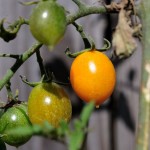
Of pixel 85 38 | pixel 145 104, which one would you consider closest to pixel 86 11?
pixel 85 38

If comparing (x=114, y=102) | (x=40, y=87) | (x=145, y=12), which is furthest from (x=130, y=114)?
(x=145, y=12)

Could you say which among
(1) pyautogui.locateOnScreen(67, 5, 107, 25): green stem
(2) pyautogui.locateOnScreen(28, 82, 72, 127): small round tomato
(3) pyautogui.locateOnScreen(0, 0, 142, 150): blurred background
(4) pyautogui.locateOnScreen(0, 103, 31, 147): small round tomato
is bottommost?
(3) pyautogui.locateOnScreen(0, 0, 142, 150): blurred background

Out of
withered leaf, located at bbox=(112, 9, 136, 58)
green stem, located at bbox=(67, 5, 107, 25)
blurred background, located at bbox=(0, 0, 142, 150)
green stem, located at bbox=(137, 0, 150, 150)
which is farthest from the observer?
blurred background, located at bbox=(0, 0, 142, 150)

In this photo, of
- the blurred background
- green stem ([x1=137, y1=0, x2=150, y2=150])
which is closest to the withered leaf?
green stem ([x1=137, y1=0, x2=150, y2=150])

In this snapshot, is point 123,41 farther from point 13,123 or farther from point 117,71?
point 117,71

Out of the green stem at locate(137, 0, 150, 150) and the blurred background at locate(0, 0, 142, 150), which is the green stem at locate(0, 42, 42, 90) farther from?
the blurred background at locate(0, 0, 142, 150)

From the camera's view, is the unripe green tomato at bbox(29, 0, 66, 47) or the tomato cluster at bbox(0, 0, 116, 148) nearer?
the unripe green tomato at bbox(29, 0, 66, 47)
